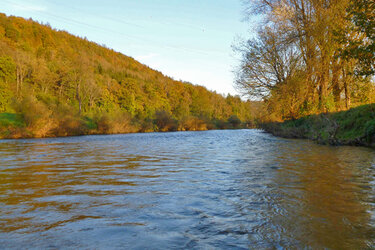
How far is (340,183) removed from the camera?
521 centimetres

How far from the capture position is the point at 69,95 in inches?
1882

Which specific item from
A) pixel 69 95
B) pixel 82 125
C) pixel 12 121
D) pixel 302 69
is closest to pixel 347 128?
pixel 302 69

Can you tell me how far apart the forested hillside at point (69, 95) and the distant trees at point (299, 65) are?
331cm

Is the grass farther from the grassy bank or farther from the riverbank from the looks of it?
the grassy bank

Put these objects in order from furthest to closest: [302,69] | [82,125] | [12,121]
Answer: [82,125]
[12,121]
[302,69]

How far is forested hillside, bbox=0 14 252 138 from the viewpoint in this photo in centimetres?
2797

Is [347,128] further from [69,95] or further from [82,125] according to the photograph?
[69,95]

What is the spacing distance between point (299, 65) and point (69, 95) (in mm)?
39972

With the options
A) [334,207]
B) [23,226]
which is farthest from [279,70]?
[23,226]

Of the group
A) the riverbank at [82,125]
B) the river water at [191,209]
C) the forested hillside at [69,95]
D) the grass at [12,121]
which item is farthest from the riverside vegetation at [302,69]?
the grass at [12,121]

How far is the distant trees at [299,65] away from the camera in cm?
1752

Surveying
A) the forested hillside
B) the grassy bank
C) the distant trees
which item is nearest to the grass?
the forested hillside

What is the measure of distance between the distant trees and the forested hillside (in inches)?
130

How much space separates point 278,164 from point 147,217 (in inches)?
207
